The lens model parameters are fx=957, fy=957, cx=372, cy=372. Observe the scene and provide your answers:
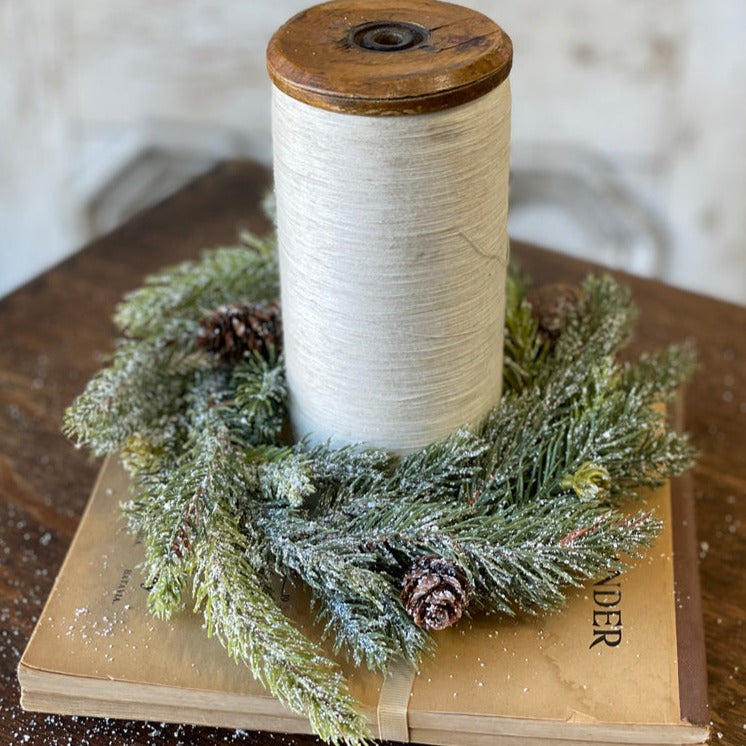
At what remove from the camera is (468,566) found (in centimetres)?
49

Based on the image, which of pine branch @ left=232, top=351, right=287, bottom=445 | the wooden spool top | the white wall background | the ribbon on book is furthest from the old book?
the white wall background

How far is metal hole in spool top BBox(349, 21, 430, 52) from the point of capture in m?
0.46

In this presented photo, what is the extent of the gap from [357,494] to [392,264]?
134 mm

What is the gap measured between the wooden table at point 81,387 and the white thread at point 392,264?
19 centimetres

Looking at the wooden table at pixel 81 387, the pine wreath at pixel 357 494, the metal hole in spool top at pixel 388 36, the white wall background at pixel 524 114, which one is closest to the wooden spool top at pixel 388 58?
the metal hole in spool top at pixel 388 36

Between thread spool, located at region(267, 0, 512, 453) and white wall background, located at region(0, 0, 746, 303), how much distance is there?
0.73 m

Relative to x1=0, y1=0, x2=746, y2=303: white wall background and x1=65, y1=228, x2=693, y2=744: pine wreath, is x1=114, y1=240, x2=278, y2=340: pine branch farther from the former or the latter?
x1=0, y1=0, x2=746, y2=303: white wall background

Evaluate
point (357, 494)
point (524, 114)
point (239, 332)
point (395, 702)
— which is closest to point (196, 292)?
point (239, 332)

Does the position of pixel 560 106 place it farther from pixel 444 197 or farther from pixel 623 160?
pixel 444 197

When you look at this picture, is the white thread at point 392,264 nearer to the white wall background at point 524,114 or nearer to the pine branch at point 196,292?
the pine branch at point 196,292

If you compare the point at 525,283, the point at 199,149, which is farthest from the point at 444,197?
the point at 199,149

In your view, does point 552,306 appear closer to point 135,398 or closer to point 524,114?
point 135,398

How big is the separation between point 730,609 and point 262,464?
300 mm

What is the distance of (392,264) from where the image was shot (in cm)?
47
